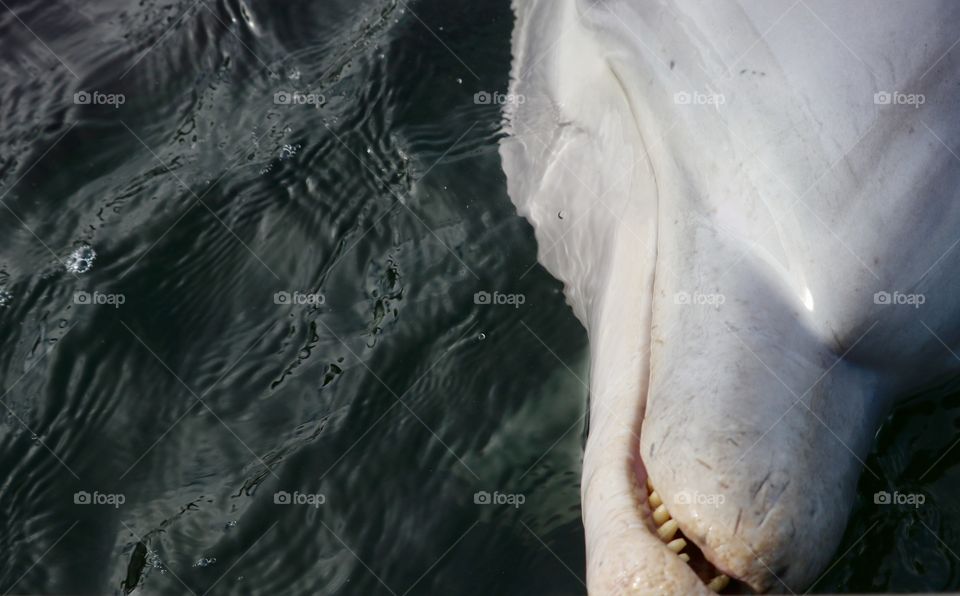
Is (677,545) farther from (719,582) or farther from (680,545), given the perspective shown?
(719,582)

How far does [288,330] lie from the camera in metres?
4.42

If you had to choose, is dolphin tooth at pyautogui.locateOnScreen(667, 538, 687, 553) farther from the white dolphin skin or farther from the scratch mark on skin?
the scratch mark on skin

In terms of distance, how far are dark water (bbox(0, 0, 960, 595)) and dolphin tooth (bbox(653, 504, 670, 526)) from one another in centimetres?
102

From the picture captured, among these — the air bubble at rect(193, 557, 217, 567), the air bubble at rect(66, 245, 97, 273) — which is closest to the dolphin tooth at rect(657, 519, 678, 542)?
the air bubble at rect(193, 557, 217, 567)

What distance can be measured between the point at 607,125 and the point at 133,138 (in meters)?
2.41

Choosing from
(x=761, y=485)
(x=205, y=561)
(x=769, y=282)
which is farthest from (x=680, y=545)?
(x=205, y=561)

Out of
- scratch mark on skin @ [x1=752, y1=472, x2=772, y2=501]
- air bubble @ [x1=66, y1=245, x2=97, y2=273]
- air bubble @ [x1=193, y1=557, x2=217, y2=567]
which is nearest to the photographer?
scratch mark on skin @ [x1=752, y1=472, x2=772, y2=501]

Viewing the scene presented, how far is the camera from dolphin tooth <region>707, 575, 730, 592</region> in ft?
8.91

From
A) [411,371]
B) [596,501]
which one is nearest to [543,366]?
[411,371]

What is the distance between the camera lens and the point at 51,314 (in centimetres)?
446

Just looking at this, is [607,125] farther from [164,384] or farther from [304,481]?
[164,384]

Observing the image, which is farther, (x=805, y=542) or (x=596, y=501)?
(x=596, y=501)

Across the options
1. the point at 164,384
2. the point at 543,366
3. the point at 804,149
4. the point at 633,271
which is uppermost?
the point at 804,149

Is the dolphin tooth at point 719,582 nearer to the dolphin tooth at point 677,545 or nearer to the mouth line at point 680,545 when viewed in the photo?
the mouth line at point 680,545
